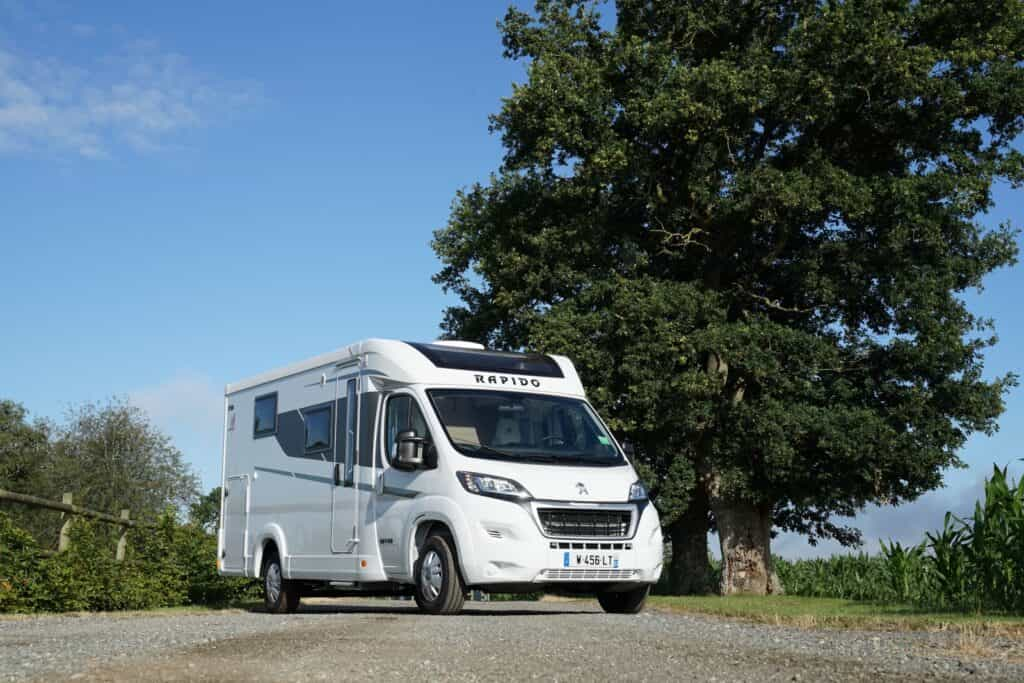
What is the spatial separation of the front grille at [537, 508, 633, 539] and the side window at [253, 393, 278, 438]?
564 centimetres

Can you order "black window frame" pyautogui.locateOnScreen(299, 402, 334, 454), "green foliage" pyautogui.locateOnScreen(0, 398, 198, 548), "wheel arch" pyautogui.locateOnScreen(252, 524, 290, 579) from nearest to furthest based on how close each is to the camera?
"black window frame" pyautogui.locateOnScreen(299, 402, 334, 454), "wheel arch" pyautogui.locateOnScreen(252, 524, 290, 579), "green foliage" pyautogui.locateOnScreen(0, 398, 198, 548)

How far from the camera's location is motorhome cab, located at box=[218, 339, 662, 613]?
12805 millimetres

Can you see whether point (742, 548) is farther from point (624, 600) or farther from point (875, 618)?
point (624, 600)

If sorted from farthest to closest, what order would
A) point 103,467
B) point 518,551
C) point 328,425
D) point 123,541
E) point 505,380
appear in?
point 103,467 → point 123,541 → point 328,425 → point 505,380 → point 518,551

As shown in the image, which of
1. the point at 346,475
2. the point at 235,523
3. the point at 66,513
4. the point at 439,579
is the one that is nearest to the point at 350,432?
the point at 346,475

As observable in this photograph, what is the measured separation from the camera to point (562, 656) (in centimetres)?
824

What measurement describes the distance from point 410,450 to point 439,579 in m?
1.42

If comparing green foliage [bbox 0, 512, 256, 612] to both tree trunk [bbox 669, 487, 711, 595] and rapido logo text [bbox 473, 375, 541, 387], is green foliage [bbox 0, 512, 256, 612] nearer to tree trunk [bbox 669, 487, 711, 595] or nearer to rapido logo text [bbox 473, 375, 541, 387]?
rapido logo text [bbox 473, 375, 541, 387]

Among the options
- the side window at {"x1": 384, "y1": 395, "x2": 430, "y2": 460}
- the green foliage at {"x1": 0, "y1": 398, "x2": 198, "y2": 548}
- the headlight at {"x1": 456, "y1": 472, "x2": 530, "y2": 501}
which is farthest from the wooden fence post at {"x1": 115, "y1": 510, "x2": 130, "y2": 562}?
the green foliage at {"x1": 0, "y1": 398, "x2": 198, "y2": 548}

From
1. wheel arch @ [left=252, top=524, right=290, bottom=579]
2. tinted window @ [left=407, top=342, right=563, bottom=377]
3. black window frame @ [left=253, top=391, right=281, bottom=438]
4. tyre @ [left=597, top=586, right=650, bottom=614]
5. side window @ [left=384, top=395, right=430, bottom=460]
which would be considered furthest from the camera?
black window frame @ [left=253, top=391, right=281, bottom=438]

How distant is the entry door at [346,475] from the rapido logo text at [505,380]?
169cm

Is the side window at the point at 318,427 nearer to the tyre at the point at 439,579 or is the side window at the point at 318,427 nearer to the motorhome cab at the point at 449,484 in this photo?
the motorhome cab at the point at 449,484

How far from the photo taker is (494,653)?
27.7 feet

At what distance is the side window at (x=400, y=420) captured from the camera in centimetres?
1376
